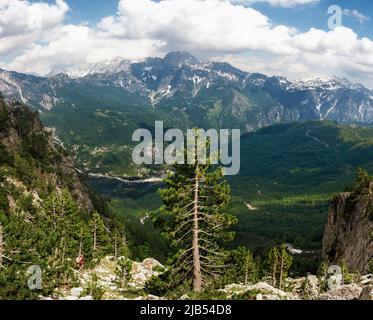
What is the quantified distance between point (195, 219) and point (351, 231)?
8778cm

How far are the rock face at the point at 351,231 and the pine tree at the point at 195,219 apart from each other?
193 feet

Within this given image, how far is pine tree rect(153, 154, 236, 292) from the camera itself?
156ft

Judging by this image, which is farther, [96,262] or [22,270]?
[96,262]

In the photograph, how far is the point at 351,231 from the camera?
12194 centimetres

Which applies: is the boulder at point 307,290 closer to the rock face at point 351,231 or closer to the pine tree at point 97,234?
the rock face at point 351,231

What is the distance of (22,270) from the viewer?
49250mm

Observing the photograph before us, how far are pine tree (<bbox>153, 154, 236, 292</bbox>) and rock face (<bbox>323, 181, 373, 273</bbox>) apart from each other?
5883cm

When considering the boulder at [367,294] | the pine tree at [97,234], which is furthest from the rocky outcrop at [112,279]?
the boulder at [367,294]

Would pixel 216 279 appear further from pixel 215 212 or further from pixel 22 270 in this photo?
pixel 22 270

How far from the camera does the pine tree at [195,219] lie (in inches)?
1872

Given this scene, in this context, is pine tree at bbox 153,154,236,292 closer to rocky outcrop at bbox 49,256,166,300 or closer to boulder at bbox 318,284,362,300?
rocky outcrop at bbox 49,256,166,300
